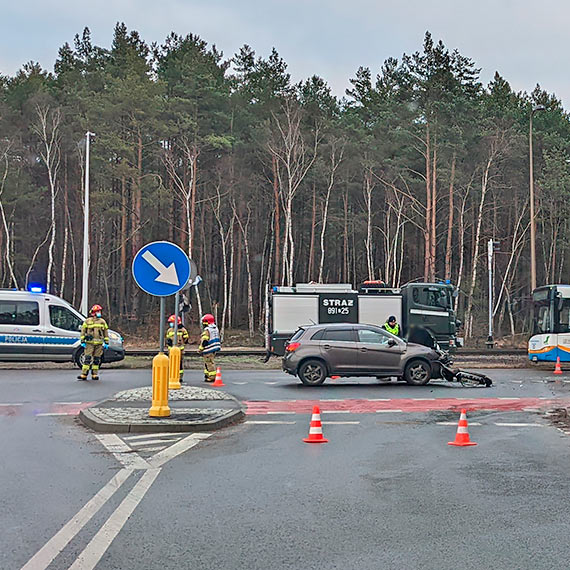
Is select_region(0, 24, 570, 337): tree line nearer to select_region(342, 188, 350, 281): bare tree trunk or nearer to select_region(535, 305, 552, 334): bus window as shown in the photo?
select_region(342, 188, 350, 281): bare tree trunk

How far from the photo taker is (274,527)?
20.9 feet

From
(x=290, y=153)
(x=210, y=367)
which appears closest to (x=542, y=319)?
(x=210, y=367)

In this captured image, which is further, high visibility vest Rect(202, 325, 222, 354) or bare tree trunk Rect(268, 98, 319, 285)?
bare tree trunk Rect(268, 98, 319, 285)

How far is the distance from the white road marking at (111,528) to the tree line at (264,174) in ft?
135

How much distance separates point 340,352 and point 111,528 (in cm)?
1306

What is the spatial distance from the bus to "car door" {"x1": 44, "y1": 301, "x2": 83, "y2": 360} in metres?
14.8

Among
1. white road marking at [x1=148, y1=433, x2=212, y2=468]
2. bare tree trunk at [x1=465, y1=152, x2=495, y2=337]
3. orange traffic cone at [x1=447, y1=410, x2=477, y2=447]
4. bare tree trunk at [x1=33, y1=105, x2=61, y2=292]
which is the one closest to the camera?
white road marking at [x1=148, y1=433, x2=212, y2=468]

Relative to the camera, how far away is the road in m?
5.67

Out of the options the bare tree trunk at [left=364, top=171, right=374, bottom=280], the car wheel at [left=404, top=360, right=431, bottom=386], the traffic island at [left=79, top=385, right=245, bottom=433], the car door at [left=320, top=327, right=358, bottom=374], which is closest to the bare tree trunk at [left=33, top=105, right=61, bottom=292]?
the bare tree trunk at [left=364, top=171, right=374, bottom=280]

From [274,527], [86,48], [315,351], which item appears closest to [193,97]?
[86,48]

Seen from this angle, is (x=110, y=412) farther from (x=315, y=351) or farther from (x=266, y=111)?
(x=266, y=111)

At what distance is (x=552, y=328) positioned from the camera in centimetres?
2708

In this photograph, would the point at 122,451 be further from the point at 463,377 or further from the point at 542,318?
the point at 542,318

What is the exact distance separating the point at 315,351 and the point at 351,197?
43581mm
